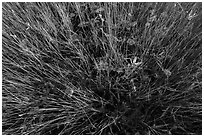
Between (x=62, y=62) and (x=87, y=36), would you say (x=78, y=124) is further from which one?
(x=87, y=36)

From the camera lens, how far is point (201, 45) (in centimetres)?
146

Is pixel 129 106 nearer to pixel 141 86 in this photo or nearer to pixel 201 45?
pixel 141 86

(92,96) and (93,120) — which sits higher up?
(92,96)

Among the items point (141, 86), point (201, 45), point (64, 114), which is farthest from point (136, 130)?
point (201, 45)

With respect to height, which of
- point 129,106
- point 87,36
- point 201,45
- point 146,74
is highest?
point 87,36

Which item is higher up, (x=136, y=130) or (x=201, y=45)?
(x=201, y=45)

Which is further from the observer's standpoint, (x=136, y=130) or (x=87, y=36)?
(x=87, y=36)

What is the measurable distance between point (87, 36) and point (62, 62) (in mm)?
252

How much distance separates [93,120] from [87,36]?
0.56m

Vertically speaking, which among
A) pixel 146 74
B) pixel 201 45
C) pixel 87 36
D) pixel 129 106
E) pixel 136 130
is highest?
pixel 87 36

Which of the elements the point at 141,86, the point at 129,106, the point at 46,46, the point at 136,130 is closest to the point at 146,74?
the point at 141,86

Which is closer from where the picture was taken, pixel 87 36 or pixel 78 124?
pixel 78 124

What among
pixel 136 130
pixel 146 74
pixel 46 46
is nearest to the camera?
pixel 136 130

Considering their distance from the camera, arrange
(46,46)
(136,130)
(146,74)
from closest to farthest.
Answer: (136,130)
(146,74)
(46,46)
